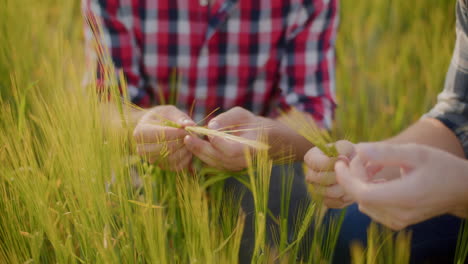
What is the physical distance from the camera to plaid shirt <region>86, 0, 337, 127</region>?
1.00 metres

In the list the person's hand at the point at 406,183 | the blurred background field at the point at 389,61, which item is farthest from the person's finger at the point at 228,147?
the blurred background field at the point at 389,61

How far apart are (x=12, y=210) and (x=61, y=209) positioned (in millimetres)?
68

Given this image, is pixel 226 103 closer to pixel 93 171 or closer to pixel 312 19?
pixel 312 19

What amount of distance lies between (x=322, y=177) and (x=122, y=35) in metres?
0.55

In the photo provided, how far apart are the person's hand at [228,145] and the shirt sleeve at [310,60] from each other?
0.29 metres

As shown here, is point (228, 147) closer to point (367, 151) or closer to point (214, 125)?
point (214, 125)

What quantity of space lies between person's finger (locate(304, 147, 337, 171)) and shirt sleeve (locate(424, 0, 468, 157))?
362mm

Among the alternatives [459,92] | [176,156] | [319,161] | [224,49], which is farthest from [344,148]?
[224,49]

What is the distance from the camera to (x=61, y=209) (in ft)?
2.04

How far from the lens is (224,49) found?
1.04m

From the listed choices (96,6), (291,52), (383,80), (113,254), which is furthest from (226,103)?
(113,254)

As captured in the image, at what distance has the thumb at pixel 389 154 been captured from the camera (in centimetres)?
50

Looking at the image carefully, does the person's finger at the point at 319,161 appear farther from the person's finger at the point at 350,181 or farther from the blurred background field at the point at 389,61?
the blurred background field at the point at 389,61

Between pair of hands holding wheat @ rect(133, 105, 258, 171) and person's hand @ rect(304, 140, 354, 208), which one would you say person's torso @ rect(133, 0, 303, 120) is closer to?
pair of hands holding wheat @ rect(133, 105, 258, 171)
